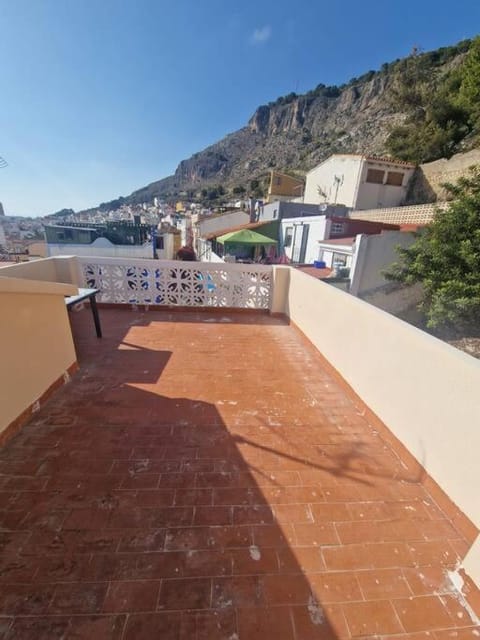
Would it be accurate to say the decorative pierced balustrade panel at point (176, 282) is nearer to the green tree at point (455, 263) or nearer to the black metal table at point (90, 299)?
the black metal table at point (90, 299)

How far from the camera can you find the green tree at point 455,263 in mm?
7633

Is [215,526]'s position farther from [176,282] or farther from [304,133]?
[304,133]

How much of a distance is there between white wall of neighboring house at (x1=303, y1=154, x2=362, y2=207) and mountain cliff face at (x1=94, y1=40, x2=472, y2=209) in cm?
1482

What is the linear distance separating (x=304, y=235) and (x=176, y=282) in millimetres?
11669

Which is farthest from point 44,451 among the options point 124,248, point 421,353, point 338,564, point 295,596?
point 124,248

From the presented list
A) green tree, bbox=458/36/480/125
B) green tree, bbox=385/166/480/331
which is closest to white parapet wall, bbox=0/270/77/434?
green tree, bbox=385/166/480/331

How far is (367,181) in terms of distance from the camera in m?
19.3

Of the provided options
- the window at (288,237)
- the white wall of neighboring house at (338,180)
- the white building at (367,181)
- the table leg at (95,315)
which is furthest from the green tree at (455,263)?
the white wall of neighboring house at (338,180)

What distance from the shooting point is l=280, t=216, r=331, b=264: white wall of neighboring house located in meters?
13.4

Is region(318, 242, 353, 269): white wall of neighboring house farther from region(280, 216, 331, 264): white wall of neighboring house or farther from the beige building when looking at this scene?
the beige building

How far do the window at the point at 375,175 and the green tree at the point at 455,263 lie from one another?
12.2m

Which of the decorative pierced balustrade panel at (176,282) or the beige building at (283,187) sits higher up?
the beige building at (283,187)

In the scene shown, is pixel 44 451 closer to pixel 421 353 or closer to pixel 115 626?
pixel 115 626

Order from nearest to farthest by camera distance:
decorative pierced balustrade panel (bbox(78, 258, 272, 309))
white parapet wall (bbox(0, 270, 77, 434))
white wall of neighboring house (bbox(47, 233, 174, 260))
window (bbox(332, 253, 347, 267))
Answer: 1. white parapet wall (bbox(0, 270, 77, 434))
2. decorative pierced balustrade panel (bbox(78, 258, 272, 309))
3. window (bbox(332, 253, 347, 267))
4. white wall of neighboring house (bbox(47, 233, 174, 260))
